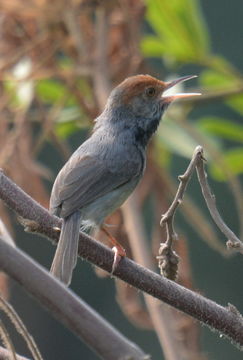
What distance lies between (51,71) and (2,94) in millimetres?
263

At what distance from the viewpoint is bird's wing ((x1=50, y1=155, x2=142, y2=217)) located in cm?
291

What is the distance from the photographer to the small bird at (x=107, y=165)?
107 inches

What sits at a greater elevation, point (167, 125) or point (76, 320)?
point (76, 320)

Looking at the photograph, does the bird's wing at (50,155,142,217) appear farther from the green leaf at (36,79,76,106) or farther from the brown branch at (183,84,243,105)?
Result: the green leaf at (36,79,76,106)

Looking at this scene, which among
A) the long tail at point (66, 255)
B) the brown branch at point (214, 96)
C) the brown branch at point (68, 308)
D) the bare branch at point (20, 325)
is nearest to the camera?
the brown branch at point (68, 308)

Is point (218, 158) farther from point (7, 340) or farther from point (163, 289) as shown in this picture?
point (7, 340)

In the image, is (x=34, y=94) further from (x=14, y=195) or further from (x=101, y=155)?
(x=14, y=195)

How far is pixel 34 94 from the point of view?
3959 millimetres

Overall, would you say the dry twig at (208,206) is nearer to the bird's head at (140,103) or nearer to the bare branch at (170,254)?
the bare branch at (170,254)

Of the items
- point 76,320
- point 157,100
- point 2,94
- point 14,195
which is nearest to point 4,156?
point 2,94

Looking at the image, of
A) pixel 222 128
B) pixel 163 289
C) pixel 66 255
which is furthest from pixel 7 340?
pixel 222 128

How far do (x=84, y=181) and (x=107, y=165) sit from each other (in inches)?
7.1

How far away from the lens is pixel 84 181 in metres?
3.08

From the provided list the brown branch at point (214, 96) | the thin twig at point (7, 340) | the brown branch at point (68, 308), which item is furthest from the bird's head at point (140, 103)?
the brown branch at point (68, 308)
